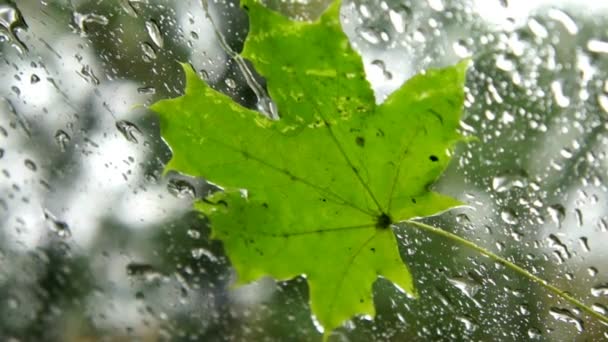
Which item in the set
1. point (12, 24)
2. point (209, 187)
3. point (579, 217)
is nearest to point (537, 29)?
point (579, 217)

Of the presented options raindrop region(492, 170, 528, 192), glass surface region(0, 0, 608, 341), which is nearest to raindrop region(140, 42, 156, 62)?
glass surface region(0, 0, 608, 341)

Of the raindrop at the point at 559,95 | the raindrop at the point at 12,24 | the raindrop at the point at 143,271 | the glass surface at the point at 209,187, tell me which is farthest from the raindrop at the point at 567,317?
the raindrop at the point at 12,24

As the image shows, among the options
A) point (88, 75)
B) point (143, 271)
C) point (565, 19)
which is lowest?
point (143, 271)

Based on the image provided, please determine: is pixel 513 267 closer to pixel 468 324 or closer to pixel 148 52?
pixel 468 324

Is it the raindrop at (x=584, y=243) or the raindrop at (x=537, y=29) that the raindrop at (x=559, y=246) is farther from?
the raindrop at (x=537, y=29)

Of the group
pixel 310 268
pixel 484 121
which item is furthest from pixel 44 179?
pixel 484 121

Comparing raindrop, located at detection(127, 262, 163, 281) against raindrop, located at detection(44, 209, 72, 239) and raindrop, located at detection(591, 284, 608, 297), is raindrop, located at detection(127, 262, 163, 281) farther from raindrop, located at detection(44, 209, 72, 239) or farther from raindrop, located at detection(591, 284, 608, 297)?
raindrop, located at detection(591, 284, 608, 297)

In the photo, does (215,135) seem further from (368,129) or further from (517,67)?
(517,67)

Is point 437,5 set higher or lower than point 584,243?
higher

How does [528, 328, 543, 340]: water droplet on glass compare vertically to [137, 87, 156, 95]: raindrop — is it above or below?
below
